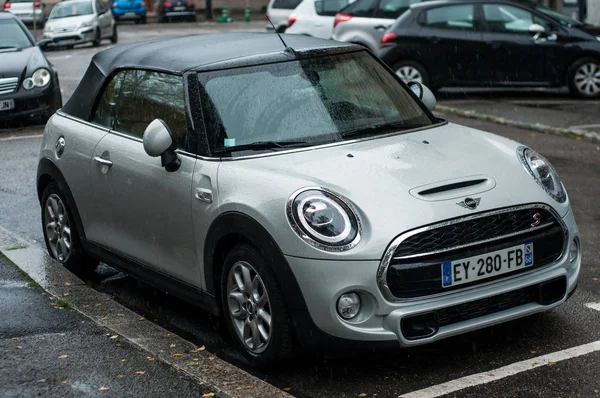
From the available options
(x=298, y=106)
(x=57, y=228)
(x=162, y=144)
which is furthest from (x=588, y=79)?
(x=162, y=144)

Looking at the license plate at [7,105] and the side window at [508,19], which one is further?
the side window at [508,19]

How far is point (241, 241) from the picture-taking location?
17.5 ft

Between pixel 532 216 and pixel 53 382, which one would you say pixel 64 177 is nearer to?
pixel 53 382

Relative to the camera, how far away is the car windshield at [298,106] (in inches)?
229

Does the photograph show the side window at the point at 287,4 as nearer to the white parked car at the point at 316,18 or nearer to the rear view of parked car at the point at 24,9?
the white parked car at the point at 316,18

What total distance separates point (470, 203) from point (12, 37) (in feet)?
37.6

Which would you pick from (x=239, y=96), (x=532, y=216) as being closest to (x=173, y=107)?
(x=239, y=96)

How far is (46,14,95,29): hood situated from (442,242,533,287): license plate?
1124 inches

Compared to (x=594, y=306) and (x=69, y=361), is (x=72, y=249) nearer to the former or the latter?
(x=69, y=361)

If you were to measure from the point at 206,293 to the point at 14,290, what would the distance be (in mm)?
1790

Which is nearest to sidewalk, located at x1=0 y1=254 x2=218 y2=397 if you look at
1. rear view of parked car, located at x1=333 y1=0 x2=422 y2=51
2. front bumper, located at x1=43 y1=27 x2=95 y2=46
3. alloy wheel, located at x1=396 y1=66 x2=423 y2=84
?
alloy wheel, located at x1=396 y1=66 x2=423 y2=84

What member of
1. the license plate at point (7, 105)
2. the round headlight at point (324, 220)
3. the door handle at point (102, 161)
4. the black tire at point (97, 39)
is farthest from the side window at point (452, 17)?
the black tire at point (97, 39)

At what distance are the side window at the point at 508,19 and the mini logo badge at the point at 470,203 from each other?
1171 centimetres

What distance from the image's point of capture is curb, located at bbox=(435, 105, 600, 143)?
1279 cm
